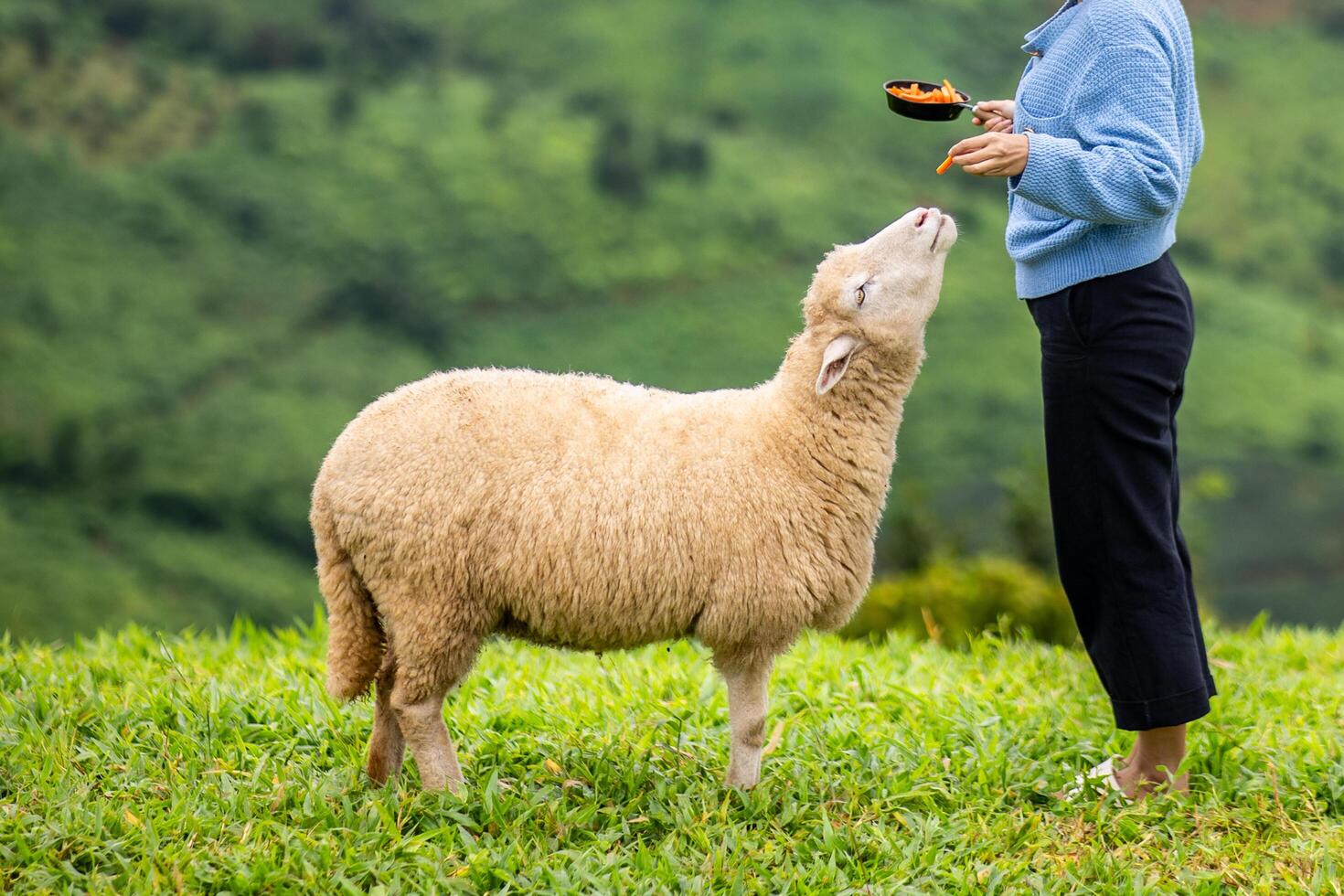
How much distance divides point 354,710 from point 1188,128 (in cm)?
265

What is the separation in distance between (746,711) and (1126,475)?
3.47 ft

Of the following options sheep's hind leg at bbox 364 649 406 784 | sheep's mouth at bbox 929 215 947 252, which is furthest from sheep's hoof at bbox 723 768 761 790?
sheep's mouth at bbox 929 215 947 252

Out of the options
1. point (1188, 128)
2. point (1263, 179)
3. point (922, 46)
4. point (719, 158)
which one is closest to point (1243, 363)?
point (1263, 179)

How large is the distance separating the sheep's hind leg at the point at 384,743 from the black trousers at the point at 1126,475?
168cm

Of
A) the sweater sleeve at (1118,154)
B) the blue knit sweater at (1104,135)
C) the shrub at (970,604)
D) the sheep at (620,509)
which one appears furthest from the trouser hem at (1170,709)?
the shrub at (970,604)

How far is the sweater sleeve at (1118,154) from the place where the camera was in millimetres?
2822

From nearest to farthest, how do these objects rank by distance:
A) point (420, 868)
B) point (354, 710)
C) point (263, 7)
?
point (420, 868) < point (354, 710) < point (263, 7)

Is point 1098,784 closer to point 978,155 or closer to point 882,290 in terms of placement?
point 882,290

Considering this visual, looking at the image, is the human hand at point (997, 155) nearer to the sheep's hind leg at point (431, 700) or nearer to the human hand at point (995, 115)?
the human hand at point (995, 115)

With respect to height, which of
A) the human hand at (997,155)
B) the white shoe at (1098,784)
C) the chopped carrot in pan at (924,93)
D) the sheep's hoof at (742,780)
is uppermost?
the chopped carrot in pan at (924,93)

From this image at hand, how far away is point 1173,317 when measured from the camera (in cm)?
305

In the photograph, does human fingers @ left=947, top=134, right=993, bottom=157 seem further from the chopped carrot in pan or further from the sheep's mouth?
the chopped carrot in pan

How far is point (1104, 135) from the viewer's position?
289 centimetres

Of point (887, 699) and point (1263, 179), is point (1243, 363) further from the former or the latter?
point (887, 699)
